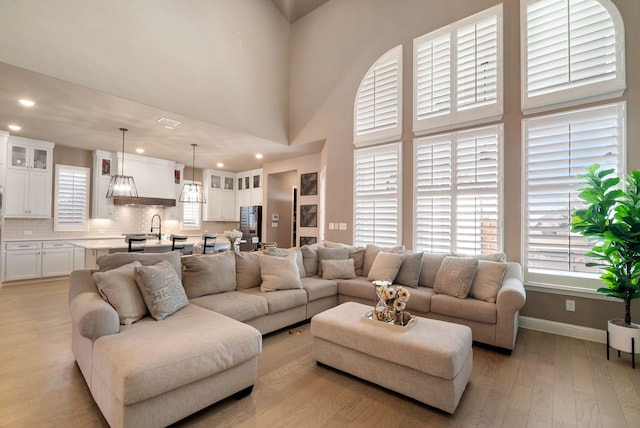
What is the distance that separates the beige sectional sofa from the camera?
1.71 meters

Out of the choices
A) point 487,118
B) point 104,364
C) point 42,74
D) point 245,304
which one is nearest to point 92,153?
point 42,74

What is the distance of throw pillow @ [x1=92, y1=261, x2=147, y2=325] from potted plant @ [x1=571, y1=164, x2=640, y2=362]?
4.14 m

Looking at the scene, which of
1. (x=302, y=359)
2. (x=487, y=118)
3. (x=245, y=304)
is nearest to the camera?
(x=302, y=359)

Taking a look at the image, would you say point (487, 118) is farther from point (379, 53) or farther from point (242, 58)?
point (242, 58)

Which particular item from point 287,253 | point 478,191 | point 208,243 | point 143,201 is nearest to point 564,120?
point 478,191

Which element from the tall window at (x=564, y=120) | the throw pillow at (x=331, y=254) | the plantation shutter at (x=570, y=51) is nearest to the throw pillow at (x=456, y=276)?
the tall window at (x=564, y=120)

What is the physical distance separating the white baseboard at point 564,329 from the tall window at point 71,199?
8576 millimetres

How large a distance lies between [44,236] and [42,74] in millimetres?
4545

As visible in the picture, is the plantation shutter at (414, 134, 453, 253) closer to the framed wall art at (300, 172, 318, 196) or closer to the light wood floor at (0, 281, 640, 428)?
the light wood floor at (0, 281, 640, 428)

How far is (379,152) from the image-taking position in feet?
16.8

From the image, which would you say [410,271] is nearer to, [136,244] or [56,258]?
[136,244]

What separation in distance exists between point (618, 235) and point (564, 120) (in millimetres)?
1525

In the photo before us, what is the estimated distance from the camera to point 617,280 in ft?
9.16

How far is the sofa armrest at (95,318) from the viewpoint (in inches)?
75.7
